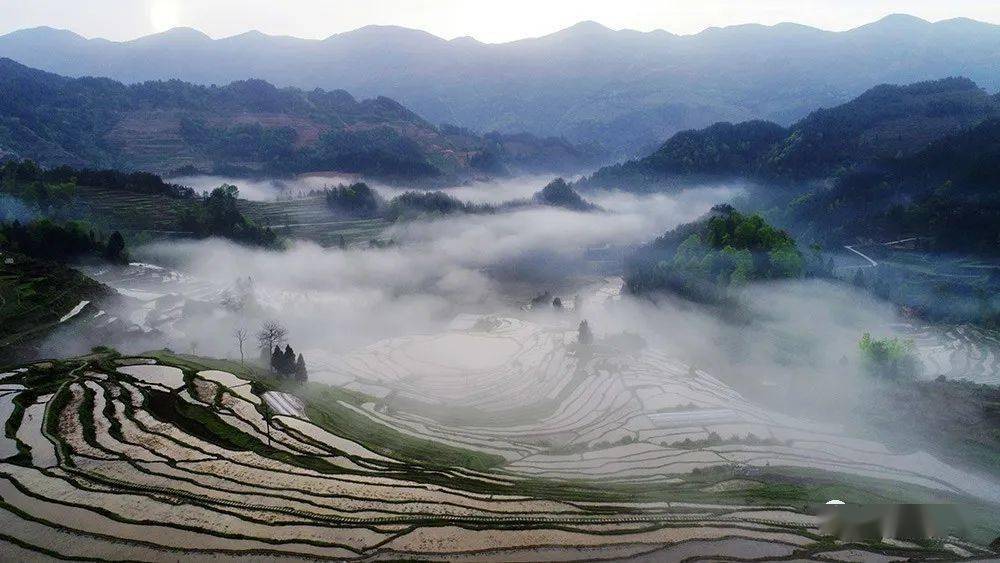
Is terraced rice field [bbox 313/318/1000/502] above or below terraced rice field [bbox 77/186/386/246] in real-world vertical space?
below

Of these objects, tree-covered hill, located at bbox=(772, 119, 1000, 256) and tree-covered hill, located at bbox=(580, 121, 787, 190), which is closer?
tree-covered hill, located at bbox=(772, 119, 1000, 256)

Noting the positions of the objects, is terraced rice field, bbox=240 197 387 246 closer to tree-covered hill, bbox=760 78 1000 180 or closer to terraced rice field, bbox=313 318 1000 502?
terraced rice field, bbox=313 318 1000 502

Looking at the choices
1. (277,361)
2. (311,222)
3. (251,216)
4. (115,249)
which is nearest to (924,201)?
(277,361)

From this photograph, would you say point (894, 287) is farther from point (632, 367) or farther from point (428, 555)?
point (428, 555)

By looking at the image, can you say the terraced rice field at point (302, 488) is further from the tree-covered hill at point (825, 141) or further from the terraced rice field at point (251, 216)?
the tree-covered hill at point (825, 141)

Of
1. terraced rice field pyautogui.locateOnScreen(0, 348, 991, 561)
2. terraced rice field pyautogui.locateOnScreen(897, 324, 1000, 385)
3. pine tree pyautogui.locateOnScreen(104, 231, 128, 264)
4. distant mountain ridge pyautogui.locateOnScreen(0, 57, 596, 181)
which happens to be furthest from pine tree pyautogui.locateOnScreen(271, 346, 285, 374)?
distant mountain ridge pyautogui.locateOnScreen(0, 57, 596, 181)

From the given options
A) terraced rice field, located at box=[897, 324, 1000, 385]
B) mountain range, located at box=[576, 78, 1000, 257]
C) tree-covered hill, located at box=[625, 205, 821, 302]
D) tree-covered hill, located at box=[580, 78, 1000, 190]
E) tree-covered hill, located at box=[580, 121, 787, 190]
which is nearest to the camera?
terraced rice field, located at box=[897, 324, 1000, 385]

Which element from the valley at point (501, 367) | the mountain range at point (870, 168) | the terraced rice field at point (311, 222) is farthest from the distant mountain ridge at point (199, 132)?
the mountain range at point (870, 168)
